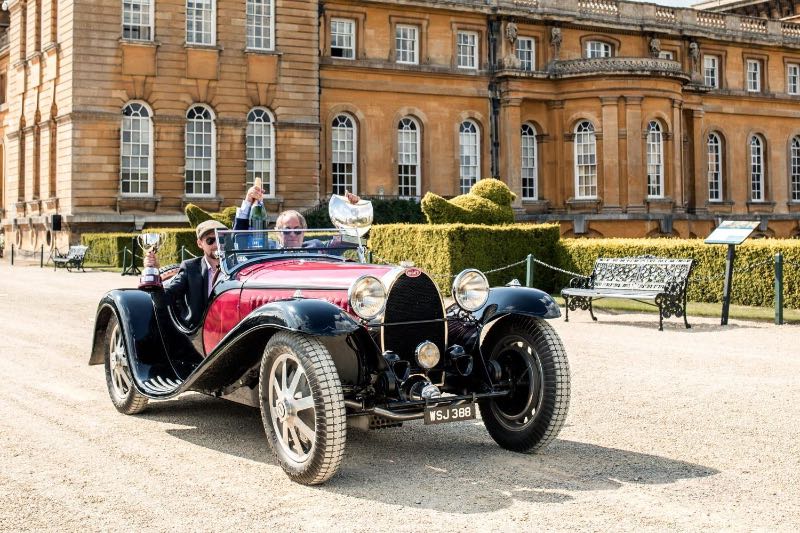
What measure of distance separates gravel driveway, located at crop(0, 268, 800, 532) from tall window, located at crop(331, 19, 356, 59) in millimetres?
26088

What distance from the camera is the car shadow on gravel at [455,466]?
534 cm

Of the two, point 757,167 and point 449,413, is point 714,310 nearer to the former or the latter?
point 449,413

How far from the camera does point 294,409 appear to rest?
5734 mm

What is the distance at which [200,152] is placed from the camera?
31203 millimetres

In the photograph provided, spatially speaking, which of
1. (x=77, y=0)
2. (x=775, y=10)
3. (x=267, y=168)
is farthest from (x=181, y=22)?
(x=775, y=10)

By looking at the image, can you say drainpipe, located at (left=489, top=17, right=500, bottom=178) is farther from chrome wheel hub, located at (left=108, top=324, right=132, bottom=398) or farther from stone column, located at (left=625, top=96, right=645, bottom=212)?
chrome wheel hub, located at (left=108, top=324, right=132, bottom=398)

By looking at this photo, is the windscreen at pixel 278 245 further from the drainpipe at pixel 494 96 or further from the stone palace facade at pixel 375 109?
the drainpipe at pixel 494 96

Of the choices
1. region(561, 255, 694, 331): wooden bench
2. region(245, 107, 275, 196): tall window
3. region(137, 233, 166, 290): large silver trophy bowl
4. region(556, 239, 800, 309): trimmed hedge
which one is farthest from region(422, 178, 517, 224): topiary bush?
region(137, 233, 166, 290): large silver trophy bowl

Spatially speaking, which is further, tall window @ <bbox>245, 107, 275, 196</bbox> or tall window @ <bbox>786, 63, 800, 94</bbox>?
tall window @ <bbox>786, 63, 800, 94</bbox>

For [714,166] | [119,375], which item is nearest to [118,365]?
[119,375]

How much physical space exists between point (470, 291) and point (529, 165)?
104 feet

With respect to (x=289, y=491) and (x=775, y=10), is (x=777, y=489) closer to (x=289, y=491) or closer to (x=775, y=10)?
(x=289, y=491)

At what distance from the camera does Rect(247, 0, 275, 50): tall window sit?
105 feet

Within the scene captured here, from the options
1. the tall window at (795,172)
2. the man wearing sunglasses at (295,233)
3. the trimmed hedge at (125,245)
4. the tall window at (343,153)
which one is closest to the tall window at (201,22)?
the tall window at (343,153)
